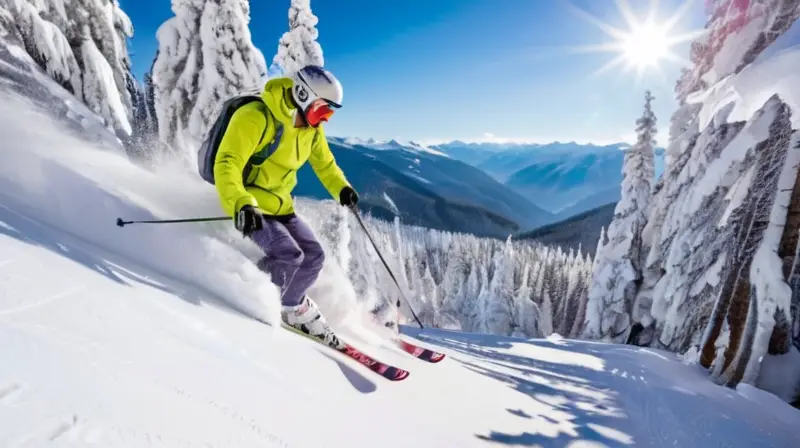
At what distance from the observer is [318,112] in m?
3.66

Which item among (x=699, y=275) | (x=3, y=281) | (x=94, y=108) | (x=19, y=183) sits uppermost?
(x=94, y=108)

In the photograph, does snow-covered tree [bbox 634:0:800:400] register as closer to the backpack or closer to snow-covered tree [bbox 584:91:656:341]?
the backpack

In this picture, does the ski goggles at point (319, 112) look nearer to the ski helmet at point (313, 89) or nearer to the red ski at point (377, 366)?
the ski helmet at point (313, 89)

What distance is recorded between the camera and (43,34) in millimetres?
9930

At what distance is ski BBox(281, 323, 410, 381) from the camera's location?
12.1 feet

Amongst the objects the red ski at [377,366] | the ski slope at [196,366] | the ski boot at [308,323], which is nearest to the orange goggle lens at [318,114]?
the ski slope at [196,366]

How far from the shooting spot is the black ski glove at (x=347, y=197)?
4.75m

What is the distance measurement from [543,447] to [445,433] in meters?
0.90

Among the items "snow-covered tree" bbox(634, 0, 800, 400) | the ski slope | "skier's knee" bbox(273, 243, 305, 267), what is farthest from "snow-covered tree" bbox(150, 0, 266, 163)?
"snow-covered tree" bbox(634, 0, 800, 400)

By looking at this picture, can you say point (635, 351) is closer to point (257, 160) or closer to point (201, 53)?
point (257, 160)

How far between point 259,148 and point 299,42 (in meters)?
11.9

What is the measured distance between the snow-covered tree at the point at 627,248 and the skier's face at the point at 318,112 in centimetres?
1912

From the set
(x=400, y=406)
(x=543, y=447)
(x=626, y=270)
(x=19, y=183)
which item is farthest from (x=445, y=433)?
(x=626, y=270)

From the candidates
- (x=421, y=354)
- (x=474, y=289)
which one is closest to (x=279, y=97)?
(x=421, y=354)
